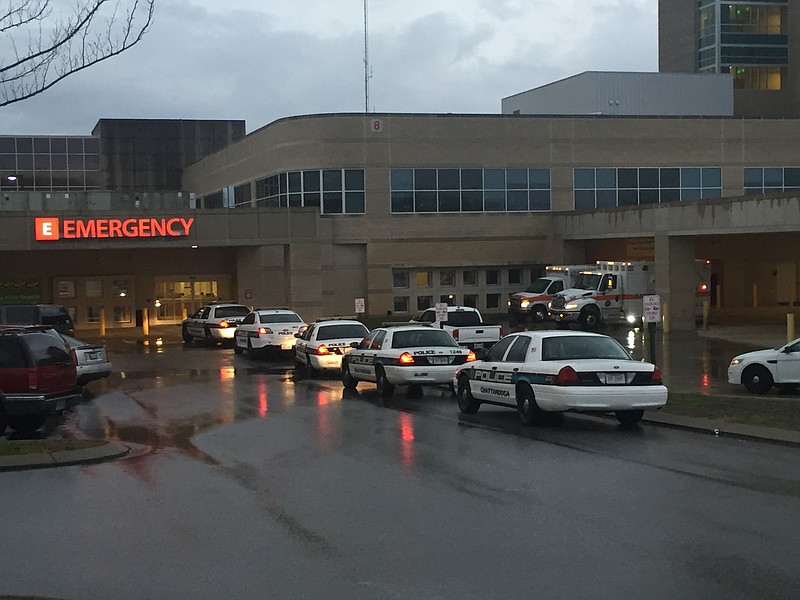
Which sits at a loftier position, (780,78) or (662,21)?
(662,21)

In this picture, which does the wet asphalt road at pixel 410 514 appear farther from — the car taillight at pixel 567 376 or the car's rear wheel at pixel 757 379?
the car's rear wheel at pixel 757 379

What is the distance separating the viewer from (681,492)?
11102 millimetres

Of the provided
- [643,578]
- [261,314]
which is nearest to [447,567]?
[643,578]

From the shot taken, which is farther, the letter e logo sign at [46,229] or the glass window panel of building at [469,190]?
the glass window panel of building at [469,190]

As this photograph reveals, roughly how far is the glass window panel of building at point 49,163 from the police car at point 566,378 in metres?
59.5

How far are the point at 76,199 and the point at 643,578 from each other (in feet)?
192

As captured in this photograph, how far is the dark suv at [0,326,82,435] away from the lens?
17.1 m

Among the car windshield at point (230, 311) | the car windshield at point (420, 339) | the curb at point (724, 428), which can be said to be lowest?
the curb at point (724, 428)

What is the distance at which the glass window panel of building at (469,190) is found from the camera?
52031mm

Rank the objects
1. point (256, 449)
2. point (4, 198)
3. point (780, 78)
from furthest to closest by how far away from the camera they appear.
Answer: point (780, 78), point (4, 198), point (256, 449)

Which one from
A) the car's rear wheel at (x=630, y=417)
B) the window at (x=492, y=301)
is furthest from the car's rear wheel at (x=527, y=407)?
the window at (x=492, y=301)

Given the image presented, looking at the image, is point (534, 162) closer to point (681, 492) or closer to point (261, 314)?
point (261, 314)

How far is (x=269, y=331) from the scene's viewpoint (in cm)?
3391

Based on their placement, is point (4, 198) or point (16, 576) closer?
point (16, 576)
